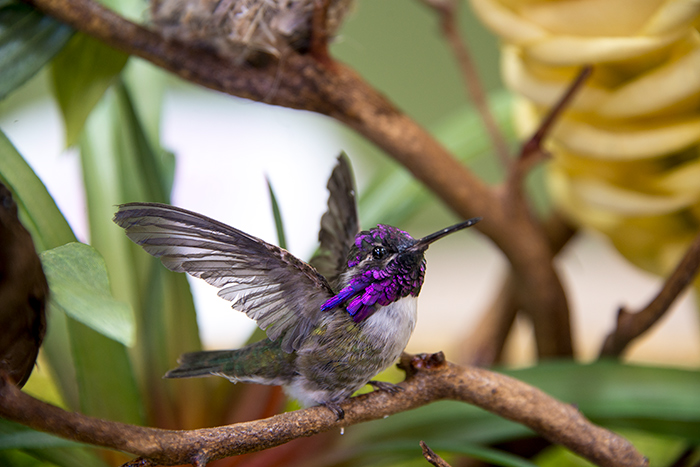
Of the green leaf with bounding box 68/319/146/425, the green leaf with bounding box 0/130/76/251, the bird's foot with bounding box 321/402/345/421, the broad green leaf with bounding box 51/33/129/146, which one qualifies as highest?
the broad green leaf with bounding box 51/33/129/146

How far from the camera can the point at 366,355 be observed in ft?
0.71

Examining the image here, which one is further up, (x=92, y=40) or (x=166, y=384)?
(x=92, y=40)

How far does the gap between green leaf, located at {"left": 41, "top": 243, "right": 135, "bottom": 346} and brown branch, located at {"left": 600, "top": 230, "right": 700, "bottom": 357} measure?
308mm

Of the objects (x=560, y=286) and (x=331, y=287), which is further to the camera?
(x=560, y=286)

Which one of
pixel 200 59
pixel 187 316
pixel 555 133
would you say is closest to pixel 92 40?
pixel 200 59

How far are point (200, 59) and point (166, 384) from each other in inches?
8.6

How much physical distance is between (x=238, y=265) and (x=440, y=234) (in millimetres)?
74

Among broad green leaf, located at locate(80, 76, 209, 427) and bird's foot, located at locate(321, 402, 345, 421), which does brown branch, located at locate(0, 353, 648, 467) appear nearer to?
bird's foot, located at locate(321, 402, 345, 421)

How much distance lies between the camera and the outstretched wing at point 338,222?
26cm

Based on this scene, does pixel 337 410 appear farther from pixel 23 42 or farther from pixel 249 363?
pixel 23 42

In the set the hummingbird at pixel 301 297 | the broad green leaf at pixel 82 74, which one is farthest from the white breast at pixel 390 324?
the broad green leaf at pixel 82 74

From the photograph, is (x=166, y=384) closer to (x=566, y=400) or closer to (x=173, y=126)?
(x=566, y=400)

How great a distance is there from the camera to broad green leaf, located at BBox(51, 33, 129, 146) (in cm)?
34

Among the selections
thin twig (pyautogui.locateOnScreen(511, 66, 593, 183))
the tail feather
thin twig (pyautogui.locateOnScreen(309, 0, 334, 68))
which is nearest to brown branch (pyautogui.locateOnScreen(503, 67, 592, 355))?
thin twig (pyautogui.locateOnScreen(511, 66, 593, 183))
